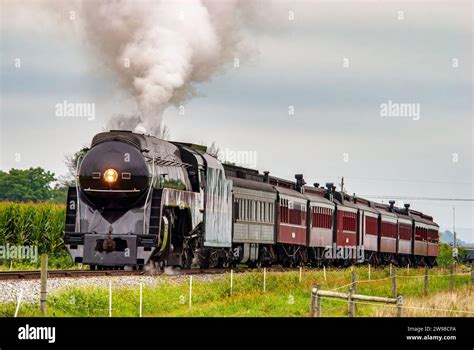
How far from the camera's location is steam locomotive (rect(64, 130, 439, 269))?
3142cm

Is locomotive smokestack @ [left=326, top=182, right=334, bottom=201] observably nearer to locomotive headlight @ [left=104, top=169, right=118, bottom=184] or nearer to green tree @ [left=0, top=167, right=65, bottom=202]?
locomotive headlight @ [left=104, top=169, right=118, bottom=184]

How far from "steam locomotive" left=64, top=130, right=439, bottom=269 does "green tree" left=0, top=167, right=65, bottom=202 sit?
65071 millimetres

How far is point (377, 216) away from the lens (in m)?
69.3

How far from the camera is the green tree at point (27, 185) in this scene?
114562 mm

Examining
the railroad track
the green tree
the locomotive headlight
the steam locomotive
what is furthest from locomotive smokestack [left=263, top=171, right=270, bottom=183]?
the green tree

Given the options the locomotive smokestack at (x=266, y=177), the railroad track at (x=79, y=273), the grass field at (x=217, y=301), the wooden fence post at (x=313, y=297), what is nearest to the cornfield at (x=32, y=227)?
the locomotive smokestack at (x=266, y=177)

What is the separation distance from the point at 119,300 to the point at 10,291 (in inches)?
111

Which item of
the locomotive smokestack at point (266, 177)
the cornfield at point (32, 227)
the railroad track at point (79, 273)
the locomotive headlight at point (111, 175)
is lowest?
the railroad track at point (79, 273)

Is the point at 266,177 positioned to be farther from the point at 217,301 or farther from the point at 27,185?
the point at 27,185

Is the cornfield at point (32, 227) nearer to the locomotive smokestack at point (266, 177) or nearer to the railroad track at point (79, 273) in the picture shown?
the locomotive smokestack at point (266, 177)

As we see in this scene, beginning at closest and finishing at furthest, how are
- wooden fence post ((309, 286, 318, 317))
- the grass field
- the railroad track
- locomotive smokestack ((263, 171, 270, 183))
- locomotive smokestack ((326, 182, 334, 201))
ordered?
wooden fence post ((309, 286, 318, 317)) → the grass field → the railroad track → locomotive smokestack ((263, 171, 270, 183)) → locomotive smokestack ((326, 182, 334, 201))

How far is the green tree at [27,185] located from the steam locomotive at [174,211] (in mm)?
65071

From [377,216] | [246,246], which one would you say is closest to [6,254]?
[246,246]

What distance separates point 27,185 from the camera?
116938 mm
